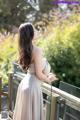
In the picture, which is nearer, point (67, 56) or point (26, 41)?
point (26, 41)

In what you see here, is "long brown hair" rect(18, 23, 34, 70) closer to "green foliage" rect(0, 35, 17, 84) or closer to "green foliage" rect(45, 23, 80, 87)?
"green foliage" rect(45, 23, 80, 87)

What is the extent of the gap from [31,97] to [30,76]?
9.4 inches

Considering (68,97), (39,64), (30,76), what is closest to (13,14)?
(30,76)

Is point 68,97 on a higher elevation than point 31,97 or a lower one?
higher

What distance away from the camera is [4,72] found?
9.49 meters

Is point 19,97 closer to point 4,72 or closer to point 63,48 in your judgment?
point 63,48

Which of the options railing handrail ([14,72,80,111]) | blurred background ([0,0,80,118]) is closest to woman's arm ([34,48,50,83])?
railing handrail ([14,72,80,111])

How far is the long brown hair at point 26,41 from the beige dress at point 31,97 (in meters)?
0.10

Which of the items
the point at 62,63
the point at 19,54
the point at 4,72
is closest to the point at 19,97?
the point at 19,54

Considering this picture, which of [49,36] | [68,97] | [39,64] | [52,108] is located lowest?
[49,36]

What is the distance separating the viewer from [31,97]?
4191 mm

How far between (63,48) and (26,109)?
8.03ft

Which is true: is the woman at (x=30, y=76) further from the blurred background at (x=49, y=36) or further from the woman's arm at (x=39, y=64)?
the blurred background at (x=49, y=36)

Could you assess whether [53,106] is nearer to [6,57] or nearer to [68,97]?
[68,97]
